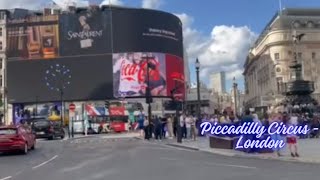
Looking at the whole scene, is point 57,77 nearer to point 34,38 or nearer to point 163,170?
point 34,38

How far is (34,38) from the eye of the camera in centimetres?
10725

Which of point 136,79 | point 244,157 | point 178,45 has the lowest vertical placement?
point 244,157

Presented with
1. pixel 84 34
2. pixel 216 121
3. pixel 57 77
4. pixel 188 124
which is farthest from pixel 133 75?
pixel 216 121

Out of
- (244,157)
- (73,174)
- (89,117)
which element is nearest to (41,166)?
(73,174)

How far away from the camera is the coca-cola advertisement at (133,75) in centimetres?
10381

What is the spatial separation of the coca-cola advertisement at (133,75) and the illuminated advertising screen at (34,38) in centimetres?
1216

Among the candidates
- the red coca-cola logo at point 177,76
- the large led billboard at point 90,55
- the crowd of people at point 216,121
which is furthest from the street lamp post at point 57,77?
the crowd of people at point 216,121

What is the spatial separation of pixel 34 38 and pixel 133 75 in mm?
19823

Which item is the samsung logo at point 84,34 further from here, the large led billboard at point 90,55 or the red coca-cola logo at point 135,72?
the red coca-cola logo at point 135,72

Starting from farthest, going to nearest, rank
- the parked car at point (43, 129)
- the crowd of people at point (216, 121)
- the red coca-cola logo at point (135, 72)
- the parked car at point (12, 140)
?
the red coca-cola logo at point (135, 72), the parked car at point (43, 129), the parked car at point (12, 140), the crowd of people at point (216, 121)

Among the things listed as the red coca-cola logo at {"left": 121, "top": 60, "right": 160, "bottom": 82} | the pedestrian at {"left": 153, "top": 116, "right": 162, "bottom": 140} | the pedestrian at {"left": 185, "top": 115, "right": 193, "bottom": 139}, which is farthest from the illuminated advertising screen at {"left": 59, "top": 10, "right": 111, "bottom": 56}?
the pedestrian at {"left": 185, "top": 115, "right": 193, "bottom": 139}

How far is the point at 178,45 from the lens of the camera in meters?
114

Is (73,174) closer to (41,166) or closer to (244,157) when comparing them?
(41,166)

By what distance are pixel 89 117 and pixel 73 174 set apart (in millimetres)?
63150
